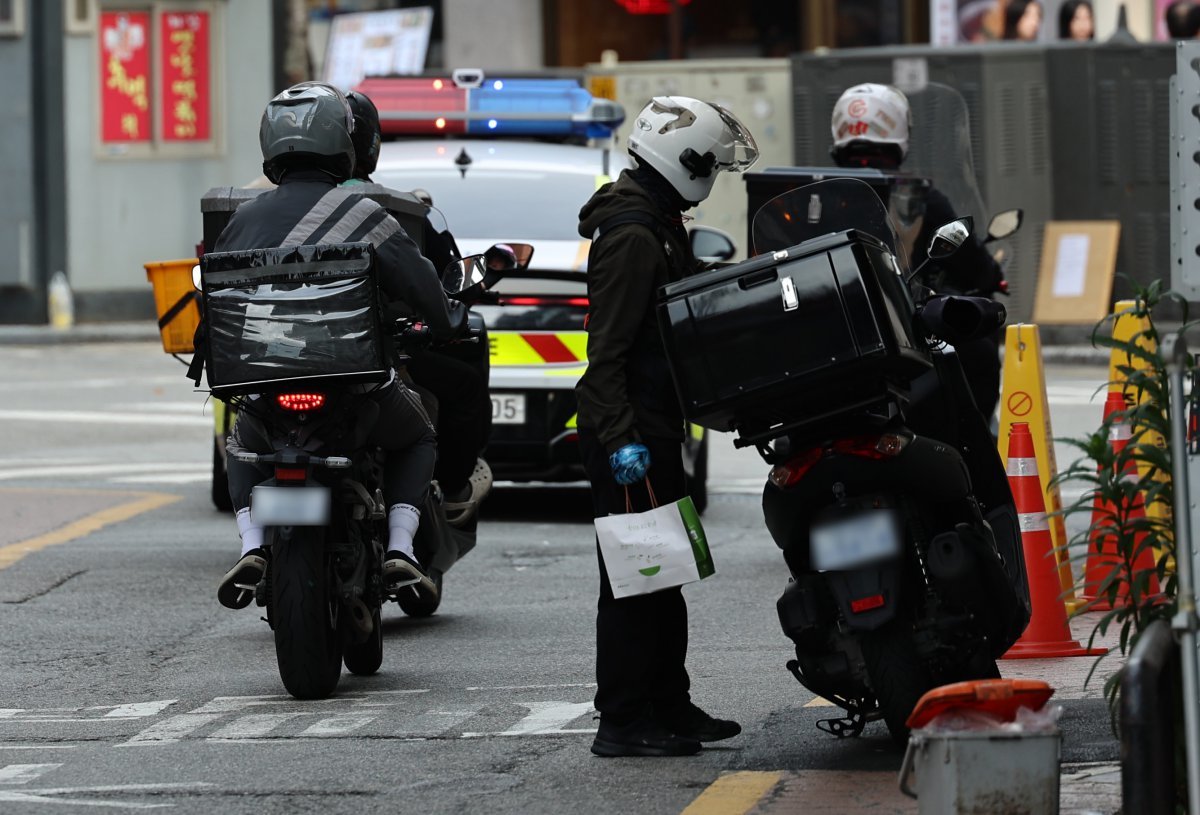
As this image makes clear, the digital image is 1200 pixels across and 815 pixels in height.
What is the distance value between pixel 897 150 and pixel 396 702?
3.54 meters

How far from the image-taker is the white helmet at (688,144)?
6.34m

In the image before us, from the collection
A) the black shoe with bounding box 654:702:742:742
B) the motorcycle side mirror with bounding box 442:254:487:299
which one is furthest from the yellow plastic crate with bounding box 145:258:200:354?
the black shoe with bounding box 654:702:742:742

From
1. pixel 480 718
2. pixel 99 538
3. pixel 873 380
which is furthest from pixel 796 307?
pixel 99 538

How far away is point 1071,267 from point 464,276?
1525 cm

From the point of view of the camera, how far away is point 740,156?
6418 mm

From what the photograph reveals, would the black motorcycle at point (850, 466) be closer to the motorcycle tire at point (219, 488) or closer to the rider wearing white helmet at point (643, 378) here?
the rider wearing white helmet at point (643, 378)

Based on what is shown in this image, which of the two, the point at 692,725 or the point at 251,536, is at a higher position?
the point at 251,536

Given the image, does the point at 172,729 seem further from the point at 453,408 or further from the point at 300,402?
the point at 453,408

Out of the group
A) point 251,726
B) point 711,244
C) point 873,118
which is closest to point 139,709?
point 251,726

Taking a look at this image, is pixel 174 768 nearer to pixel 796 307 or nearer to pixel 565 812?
pixel 565 812

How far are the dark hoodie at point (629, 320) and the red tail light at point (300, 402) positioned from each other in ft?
3.66

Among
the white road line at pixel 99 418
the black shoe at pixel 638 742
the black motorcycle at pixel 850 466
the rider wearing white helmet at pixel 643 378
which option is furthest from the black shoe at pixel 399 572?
the white road line at pixel 99 418

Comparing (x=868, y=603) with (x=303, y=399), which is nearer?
(x=868, y=603)

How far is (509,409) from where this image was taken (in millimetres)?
11586
